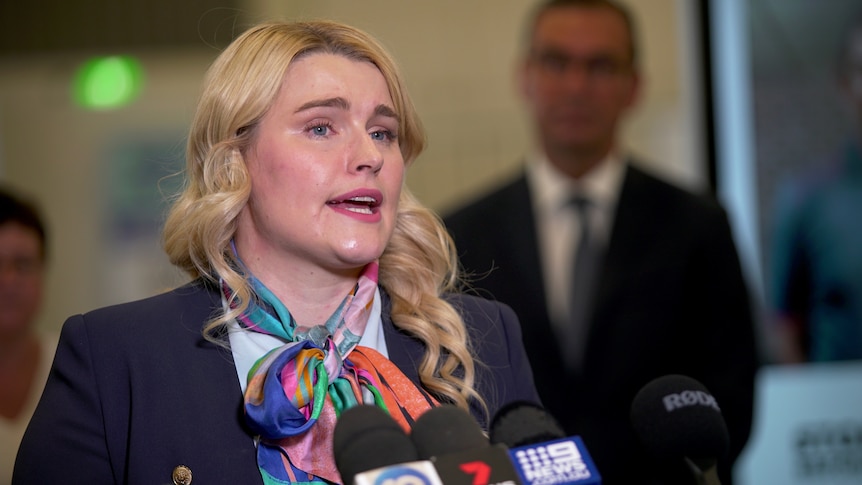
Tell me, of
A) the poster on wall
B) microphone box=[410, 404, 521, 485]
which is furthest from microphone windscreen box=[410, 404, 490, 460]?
the poster on wall

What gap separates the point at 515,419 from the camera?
4.62 feet

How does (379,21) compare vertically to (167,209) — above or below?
above

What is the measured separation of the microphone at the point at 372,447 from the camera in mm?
1089

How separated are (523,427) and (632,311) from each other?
1561 mm

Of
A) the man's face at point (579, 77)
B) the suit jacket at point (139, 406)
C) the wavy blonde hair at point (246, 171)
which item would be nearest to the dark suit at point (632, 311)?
the man's face at point (579, 77)

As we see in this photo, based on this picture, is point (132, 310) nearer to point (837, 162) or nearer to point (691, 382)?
point (691, 382)

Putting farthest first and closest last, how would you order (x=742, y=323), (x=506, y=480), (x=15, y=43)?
(x=15, y=43), (x=742, y=323), (x=506, y=480)

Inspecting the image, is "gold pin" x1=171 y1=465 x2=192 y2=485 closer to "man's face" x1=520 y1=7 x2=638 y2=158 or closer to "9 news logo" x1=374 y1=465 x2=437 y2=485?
"9 news logo" x1=374 y1=465 x2=437 y2=485

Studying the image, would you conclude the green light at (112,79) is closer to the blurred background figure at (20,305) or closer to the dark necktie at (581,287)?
the blurred background figure at (20,305)

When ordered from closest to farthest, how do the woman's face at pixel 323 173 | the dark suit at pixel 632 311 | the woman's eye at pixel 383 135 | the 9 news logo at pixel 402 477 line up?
the 9 news logo at pixel 402 477 < the woman's face at pixel 323 173 < the woman's eye at pixel 383 135 < the dark suit at pixel 632 311

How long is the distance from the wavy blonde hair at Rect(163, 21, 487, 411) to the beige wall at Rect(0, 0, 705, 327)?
8.99ft

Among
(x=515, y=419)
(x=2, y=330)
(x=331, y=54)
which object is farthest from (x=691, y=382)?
(x=2, y=330)

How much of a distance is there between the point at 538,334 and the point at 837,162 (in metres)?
2.12

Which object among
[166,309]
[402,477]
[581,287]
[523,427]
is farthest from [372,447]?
[581,287]
